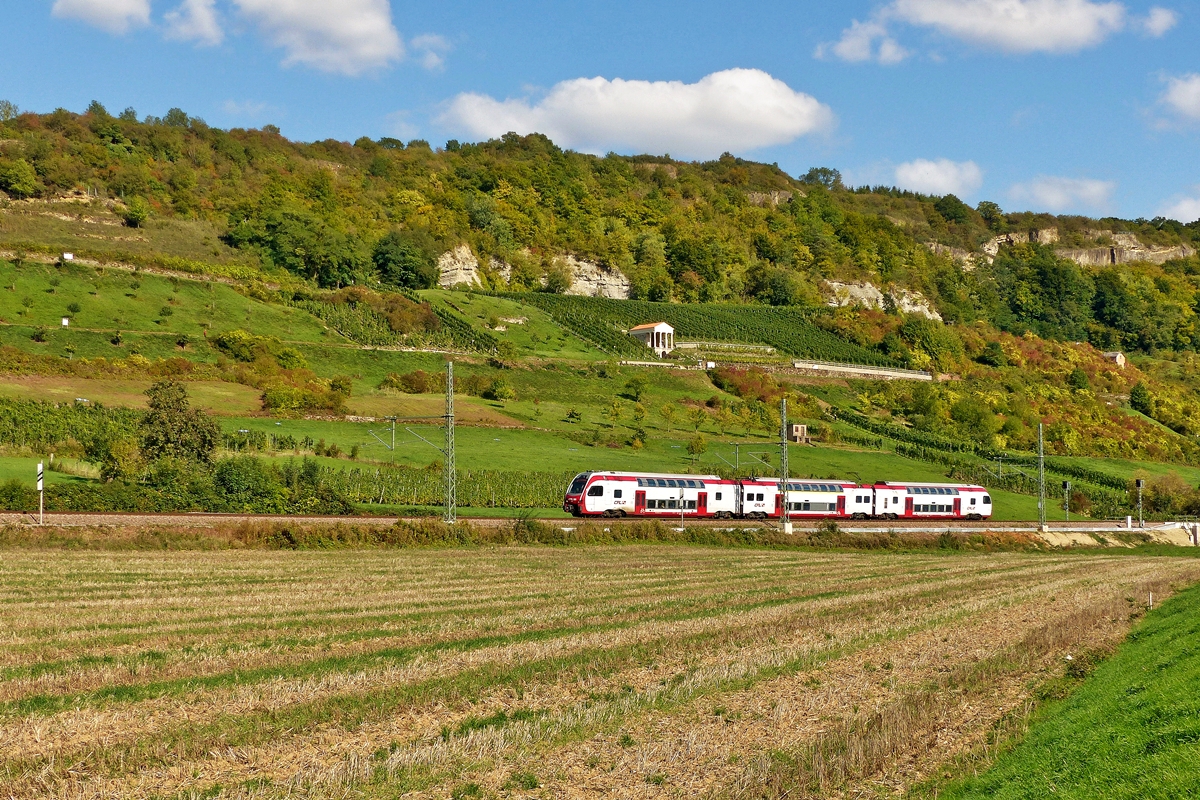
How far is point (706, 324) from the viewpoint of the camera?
169 metres

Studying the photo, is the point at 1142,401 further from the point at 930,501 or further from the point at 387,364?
the point at 387,364

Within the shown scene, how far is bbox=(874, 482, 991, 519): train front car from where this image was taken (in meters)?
81.2

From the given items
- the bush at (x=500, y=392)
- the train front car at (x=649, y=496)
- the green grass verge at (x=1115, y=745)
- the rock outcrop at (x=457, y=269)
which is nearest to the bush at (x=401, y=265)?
the rock outcrop at (x=457, y=269)

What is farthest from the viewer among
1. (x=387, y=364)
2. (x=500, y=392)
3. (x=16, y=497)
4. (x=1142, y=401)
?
(x=1142, y=401)

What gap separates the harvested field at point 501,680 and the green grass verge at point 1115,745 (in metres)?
1.02

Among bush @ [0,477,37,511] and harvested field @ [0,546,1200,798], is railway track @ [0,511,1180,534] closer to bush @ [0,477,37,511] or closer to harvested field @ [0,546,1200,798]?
bush @ [0,477,37,511]

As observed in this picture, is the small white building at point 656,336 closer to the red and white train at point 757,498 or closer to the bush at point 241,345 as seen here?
the bush at point 241,345

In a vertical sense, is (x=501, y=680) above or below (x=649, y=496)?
below

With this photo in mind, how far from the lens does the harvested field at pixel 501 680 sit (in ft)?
41.8

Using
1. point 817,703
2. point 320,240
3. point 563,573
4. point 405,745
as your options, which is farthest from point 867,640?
point 320,240

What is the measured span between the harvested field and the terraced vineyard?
11616 centimetres

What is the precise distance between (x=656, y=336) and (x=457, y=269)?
146 ft

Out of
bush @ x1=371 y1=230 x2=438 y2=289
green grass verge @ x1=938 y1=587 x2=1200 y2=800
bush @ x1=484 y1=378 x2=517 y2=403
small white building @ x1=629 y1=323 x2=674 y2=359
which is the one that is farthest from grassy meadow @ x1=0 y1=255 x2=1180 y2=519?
green grass verge @ x1=938 y1=587 x2=1200 y2=800

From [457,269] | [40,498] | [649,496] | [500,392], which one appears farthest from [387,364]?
[457,269]
